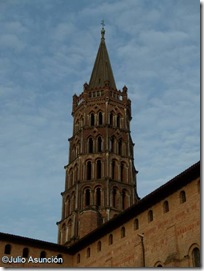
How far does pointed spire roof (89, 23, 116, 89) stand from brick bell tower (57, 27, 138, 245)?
228 mm

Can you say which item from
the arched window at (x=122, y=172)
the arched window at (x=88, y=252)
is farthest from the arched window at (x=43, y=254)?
the arched window at (x=122, y=172)

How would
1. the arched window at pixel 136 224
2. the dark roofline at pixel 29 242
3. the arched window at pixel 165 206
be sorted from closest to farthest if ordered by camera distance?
the arched window at pixel 165 206 → the arched window at pixel 136 224 → the dark roofline at pixel 29 242

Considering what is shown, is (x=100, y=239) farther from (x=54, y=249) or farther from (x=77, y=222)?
(x=77, y=222)

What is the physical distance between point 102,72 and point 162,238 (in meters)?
42.2

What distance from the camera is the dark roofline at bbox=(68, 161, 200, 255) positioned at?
1195 inches

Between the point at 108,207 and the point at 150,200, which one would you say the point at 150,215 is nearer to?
the point at 150,200

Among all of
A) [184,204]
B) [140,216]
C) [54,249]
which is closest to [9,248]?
[54,249]

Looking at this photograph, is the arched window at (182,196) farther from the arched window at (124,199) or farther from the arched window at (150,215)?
the arched window at (124,199)

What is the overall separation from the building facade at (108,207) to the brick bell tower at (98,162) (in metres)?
0.11

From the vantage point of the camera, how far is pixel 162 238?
31.4 metres

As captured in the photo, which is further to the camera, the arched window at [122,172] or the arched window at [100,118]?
the arched window at [100,118]

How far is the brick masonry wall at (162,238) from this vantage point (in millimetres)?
29295

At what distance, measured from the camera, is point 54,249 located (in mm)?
41219

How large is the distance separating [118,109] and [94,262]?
101ft
